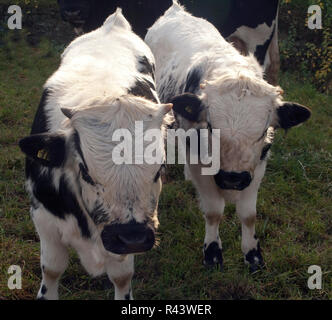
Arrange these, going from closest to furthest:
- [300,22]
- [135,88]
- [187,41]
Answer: [135,88]
[187,41]
[300,22]

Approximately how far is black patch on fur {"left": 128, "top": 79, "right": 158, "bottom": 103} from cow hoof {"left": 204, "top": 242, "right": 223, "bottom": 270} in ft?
4.46

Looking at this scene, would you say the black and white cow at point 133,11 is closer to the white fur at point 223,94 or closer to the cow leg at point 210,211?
the white fur at point 223,94

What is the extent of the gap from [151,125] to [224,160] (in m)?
0.84

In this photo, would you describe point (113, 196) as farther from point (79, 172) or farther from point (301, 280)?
point (301, 280)

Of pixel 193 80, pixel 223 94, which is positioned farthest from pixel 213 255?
pixel 193 80

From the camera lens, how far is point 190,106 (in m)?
3.59

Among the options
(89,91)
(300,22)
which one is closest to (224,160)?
(89,91)

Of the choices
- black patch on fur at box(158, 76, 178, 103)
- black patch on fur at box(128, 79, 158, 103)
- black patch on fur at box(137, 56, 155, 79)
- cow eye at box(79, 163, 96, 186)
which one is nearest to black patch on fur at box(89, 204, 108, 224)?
cow eye at box(79, 163, 96, 186)

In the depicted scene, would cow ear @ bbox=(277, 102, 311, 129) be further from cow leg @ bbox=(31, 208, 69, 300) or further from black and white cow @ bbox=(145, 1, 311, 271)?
cow leg @ bbox=(31, 208, 69, 300)

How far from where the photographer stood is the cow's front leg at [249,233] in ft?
12.9

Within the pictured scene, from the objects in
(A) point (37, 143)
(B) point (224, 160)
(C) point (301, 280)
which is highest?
(A) point (37, 143)

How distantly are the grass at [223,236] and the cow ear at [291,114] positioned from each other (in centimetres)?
114

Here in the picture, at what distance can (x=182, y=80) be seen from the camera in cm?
440

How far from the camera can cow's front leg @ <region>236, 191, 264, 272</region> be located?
12.9 feet
